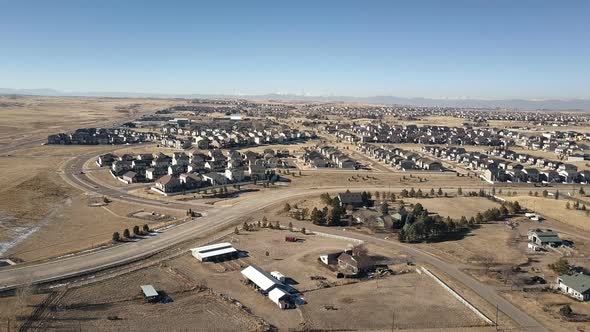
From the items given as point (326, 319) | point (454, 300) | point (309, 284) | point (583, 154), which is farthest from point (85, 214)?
point (583, 154)

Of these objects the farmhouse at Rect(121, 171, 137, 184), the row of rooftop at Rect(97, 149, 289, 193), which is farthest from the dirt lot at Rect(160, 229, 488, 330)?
the farmhouse at Rect(121, 171, 137, 184)

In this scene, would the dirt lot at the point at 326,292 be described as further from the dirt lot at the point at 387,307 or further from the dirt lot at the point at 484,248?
the dirt lot at the point at 484,248

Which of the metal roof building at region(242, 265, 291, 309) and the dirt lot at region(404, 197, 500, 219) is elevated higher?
the dirt lot at region(404, 197, 500, 219)

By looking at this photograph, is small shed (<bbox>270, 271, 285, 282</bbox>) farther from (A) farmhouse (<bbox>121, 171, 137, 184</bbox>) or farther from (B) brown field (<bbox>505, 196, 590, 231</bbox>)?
(A) farmhouse (<bbox>121, 171, 137, 184</bbox>)

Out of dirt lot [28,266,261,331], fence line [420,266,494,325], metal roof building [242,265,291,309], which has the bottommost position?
dirt lot [28,266,261,331]

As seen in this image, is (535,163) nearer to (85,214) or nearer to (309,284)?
(309,284)

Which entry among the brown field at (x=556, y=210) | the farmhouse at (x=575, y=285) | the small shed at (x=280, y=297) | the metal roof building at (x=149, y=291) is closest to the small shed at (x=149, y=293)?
the metal roof building at (x=149, y=291)
